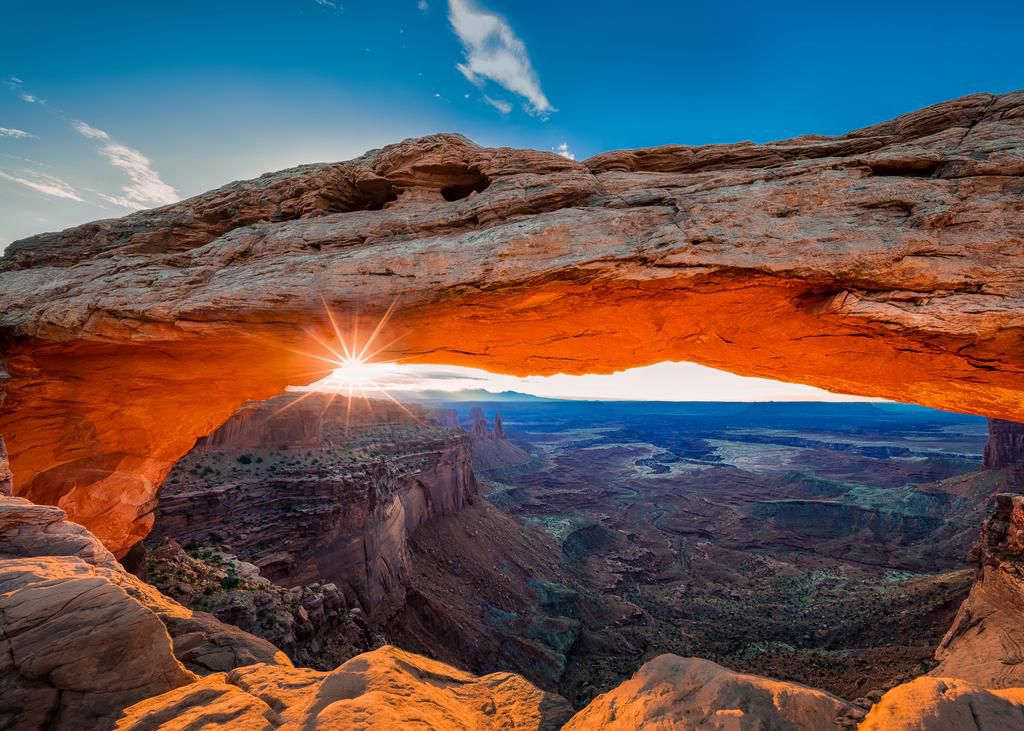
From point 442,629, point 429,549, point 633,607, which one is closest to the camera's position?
point 442,629

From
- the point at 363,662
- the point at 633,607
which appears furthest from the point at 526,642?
the point at 363,662

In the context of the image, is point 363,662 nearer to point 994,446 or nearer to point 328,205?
point 328,205

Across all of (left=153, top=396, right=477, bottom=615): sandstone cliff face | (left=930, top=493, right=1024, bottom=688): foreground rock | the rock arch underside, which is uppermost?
the rock arch underside

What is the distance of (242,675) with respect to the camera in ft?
16.8

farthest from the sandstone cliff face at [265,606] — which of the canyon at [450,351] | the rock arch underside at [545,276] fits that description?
the rock arch underside at [545,276]

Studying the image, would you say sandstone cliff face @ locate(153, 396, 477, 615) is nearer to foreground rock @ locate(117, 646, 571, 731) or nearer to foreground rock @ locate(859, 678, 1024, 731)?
foreground rock @ locate(117, 646, 571, 731)

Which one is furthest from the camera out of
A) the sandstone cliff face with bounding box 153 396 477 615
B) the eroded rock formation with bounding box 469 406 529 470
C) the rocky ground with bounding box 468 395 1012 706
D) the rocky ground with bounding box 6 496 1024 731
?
the eroded rock formation with bounding box 469 406 529 470

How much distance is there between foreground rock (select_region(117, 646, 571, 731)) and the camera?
3744 mm

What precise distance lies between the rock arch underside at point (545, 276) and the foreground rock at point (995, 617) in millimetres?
5532

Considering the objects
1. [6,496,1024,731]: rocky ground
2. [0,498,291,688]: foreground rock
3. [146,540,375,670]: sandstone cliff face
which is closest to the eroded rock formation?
[146,540,375,670]: sandstone cliff face

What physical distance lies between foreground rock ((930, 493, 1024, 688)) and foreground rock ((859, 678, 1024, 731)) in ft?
27.0

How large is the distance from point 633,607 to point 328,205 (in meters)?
30.8

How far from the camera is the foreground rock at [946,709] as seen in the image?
3.04 meters

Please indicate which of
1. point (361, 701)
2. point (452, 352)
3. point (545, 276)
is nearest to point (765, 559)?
point (452, 352)
